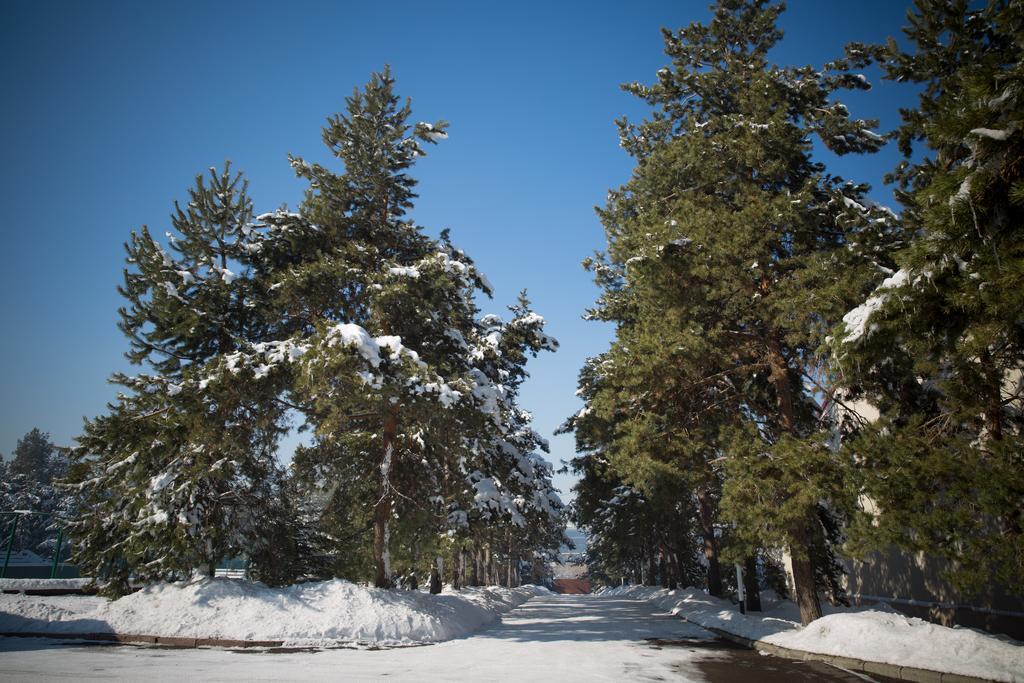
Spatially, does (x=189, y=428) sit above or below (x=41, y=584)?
above

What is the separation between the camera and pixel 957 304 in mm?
6457

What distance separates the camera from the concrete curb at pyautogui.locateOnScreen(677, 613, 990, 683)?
7991mm

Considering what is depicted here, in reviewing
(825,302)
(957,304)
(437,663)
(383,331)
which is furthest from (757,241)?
(437,663)

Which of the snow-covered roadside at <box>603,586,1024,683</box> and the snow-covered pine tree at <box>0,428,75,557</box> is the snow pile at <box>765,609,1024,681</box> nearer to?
the snow-covered roadside at <box>603,586,1024,683</box>

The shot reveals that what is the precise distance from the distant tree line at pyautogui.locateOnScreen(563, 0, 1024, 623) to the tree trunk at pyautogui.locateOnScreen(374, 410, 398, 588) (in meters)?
6.67

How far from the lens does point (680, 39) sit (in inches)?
680

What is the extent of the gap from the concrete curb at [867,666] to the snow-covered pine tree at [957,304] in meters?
1.68

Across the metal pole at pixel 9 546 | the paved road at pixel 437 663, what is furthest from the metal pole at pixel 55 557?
the paved road at pixel 437 663

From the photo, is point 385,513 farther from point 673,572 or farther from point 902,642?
point 673,572

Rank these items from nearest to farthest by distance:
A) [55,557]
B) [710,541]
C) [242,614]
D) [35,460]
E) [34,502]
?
[242,614]
[55,557]
[710,541]
[34,502]
[35,460]

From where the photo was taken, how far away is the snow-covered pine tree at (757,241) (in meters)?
11.5

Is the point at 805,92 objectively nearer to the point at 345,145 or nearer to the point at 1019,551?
the point at 1019,551

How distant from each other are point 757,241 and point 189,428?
52.1ft

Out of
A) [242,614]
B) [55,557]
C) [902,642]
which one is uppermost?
[55,557]
